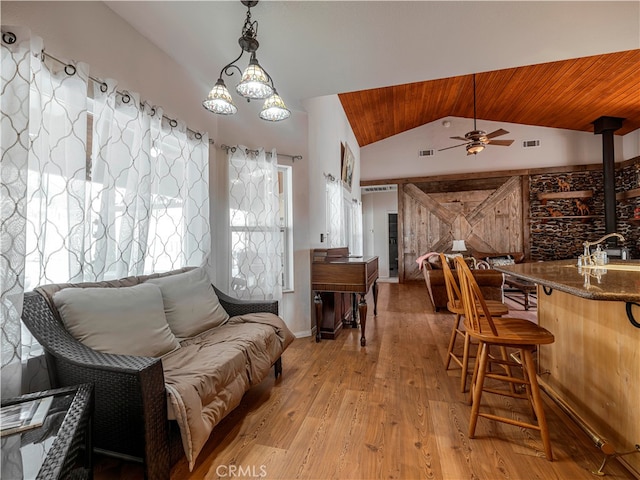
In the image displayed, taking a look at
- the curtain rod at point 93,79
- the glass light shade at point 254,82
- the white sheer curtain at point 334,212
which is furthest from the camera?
the white sheer curtain at point 334,212

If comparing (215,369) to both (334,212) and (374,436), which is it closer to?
(374,436)

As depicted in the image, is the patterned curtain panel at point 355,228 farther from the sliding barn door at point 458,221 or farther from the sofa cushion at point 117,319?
the sofa cushion at point 117,319

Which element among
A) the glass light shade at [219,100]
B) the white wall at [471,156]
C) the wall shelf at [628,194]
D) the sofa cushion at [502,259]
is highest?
the white wall at [471,156]

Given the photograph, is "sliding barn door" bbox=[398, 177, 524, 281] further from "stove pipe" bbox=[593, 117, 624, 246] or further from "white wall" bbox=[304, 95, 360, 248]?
"white wall" bbox=[304, 95, 360, 248]

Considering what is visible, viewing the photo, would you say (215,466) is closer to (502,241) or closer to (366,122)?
(366,122)

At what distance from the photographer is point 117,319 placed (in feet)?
4.85

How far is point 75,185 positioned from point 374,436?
2163 millimetres

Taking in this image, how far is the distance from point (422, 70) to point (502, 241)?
19.2ft

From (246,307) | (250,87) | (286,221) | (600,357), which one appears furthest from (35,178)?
(600,357)

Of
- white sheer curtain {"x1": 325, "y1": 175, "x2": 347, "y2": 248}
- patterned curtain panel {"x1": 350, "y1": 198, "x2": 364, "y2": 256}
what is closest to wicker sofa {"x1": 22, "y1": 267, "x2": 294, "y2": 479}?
white sheer curtain {"x1": 325, "y1": 175, "x2": 347, "y2": 248}

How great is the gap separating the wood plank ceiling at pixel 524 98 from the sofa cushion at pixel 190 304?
4.02 meters

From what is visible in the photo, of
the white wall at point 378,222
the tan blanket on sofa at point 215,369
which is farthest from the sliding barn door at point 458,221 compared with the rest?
the tan blanket on sofa at point 215,369

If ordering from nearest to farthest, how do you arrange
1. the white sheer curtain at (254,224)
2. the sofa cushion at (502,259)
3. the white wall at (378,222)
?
the white sheer curtain at (254,224) → the sofa cushion at (502,259) → the white wall at (378,222)

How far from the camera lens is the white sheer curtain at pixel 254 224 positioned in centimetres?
287
